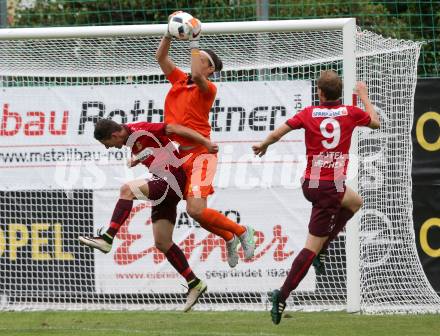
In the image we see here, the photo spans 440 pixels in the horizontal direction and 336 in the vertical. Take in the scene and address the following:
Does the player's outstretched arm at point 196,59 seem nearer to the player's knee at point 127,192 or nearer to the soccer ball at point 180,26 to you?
the soccer ball at point 180,26

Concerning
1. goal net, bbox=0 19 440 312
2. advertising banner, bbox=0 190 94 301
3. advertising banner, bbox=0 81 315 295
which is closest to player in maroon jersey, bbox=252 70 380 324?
goal net, bbox=0 19 440 312

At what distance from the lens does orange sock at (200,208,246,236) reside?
9914 millimetres

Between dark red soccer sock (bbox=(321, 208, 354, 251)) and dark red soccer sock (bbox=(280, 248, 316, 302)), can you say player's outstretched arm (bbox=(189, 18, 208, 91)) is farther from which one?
dark red soccer sock (bbox=(280, 248, 316, 302))

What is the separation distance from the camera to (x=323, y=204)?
945 centimetres

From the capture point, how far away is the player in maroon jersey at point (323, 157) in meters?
9.43

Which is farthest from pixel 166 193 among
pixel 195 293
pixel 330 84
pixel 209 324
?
pixel 330 84

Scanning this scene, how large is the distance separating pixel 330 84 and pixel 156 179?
186 centimetres

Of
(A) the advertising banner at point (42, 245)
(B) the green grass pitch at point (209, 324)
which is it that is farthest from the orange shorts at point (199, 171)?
(A) the advertising banner at point (42, 245)

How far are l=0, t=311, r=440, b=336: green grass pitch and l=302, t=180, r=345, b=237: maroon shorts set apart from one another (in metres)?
1.00

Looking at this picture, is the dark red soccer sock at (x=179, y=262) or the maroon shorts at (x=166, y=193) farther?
the dark red soccer sock at (x=179, y=262)

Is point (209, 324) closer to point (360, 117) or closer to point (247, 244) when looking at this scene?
point (247, 244)

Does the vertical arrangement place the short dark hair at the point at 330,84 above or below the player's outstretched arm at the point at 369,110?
above

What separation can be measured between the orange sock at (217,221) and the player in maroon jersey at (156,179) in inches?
15.9

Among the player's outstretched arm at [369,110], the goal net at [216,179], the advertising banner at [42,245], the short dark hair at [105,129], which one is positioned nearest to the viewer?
the player's outstretched arm at [369,110]
